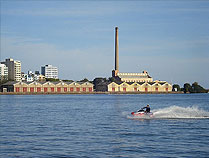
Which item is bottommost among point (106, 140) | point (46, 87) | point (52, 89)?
point (106, 140)

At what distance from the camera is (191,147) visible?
24969mm

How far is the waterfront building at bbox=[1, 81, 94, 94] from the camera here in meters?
188

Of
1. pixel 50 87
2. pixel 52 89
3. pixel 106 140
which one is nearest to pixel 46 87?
pixel 50 87


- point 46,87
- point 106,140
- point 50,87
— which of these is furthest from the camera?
point 50,87

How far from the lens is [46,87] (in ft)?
634

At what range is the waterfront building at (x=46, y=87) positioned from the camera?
18756 centimetres

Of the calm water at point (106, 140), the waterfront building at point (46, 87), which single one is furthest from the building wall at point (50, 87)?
the calm water at point (106, 140)

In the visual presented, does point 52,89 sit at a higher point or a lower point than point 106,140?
higher

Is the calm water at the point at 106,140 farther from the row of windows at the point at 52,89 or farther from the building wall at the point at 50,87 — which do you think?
the row of windows at the point at 52,89

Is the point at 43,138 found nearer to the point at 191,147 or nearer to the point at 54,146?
the point at 54,146

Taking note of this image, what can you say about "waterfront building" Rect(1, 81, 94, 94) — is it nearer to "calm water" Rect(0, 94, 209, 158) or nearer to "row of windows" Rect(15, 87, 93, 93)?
"row of windows" Rect(15, 87, 93, 93)

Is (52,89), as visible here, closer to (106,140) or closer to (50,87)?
(50,87)

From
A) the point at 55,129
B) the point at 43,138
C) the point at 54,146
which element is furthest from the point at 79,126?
the point at 54,146

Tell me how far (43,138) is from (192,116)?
72.2 feet
